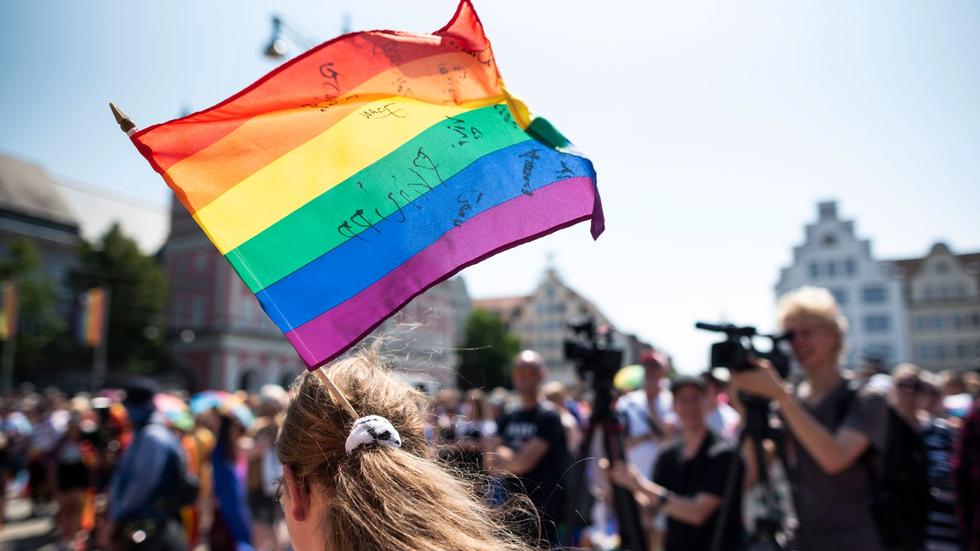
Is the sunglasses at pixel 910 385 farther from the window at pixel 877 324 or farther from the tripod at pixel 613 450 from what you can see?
the window at pixel 877 324

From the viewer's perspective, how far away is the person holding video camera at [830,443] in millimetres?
2490

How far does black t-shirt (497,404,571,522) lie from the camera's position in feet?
14.3

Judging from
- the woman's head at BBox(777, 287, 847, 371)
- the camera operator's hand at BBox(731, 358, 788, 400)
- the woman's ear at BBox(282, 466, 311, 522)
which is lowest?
the woman's ear at BBox(282, 466, 311, 522)

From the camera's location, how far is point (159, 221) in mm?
59188

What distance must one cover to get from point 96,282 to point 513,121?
49.3m

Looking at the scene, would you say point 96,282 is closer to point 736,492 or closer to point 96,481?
point 96,481

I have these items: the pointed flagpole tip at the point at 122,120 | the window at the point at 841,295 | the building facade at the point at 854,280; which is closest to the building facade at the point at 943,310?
the building facade at the point at 854,280

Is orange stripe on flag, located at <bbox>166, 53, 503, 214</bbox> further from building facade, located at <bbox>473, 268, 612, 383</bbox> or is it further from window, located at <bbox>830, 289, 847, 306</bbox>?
window, located at <bbox>830, 289, 847, 306</bbox>

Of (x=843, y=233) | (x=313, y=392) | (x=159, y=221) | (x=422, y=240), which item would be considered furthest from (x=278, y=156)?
(x=159, y=221)

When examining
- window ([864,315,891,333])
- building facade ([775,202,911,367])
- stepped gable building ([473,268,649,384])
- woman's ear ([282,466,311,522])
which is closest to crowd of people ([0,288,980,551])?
woman's ear ([282,466,311,522])

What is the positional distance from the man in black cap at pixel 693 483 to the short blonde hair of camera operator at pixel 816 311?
0.70 metres

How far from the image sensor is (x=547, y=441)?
440cm

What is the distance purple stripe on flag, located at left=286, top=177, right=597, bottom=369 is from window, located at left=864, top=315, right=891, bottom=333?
53610 mm
